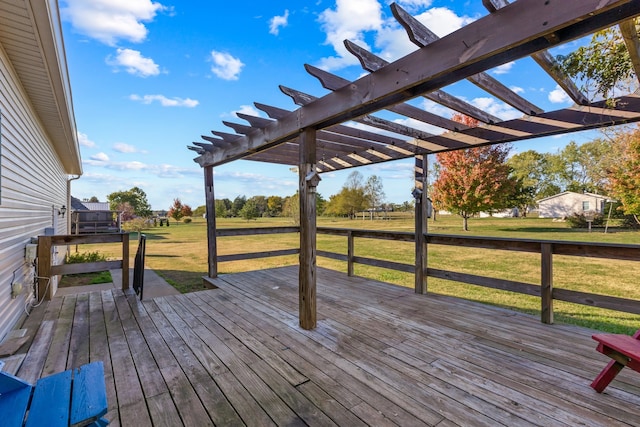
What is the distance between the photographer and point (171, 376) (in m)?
2.19

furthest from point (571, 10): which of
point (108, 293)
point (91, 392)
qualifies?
point (108, 293)

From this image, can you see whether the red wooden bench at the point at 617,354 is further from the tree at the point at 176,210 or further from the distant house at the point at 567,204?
the tree at the point at 176,210

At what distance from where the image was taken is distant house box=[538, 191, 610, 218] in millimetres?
21734

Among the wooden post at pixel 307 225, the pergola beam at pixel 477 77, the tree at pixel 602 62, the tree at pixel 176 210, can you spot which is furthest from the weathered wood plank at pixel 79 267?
the tree at pixel 176 210

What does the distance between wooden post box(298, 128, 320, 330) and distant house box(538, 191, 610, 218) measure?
25.2 m

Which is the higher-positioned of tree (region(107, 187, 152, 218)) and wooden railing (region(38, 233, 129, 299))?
tree (region(107, 187, 152, 218))

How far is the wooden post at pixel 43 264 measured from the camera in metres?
3.92

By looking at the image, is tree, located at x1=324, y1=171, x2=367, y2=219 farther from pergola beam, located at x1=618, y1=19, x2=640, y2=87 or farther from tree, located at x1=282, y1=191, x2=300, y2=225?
pergola beam, located at x1=618, y1=19, x2=640, y2=87

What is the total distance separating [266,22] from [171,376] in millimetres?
5987

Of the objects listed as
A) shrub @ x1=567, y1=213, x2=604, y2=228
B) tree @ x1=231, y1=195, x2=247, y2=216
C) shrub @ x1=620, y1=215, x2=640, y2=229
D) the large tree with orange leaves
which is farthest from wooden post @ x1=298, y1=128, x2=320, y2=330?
tree @ x1=231, y1=195, x2=247, y2=216

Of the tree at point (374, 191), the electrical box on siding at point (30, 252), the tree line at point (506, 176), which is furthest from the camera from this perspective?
the tree at point (374, 191)

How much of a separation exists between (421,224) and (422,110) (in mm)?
1841

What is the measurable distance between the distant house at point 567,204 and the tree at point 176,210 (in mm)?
36625

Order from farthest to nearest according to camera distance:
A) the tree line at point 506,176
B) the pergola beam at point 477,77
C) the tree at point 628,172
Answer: the tree line at point 506,176, the tree at point 628,172, the pergola beam at point 477,77
